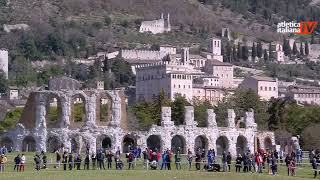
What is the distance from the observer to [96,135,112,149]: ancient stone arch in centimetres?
8262

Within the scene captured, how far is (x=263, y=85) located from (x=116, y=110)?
11758 cm

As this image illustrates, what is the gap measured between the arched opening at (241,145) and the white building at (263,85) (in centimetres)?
10150

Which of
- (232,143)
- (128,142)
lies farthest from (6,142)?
(232,143)

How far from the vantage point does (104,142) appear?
89562mm

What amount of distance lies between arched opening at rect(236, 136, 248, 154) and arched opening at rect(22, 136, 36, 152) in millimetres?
16835

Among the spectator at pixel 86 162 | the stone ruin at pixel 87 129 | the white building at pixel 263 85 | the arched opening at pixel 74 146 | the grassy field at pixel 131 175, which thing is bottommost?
the grassy field at pixel 131 175

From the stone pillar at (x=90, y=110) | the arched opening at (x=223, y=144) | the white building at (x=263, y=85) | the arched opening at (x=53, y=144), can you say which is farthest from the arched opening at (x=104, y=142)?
the white building at (x=263, y=85)

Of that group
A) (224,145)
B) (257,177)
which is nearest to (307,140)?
(224,145)

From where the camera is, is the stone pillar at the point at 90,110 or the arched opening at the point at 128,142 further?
the arched opening at the point at 128,142

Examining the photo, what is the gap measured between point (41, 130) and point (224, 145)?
646 inches

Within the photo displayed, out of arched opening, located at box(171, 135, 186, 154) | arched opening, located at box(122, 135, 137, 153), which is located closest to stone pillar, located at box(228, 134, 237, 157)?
arched opening, located at box(171, 135, 186, 154)

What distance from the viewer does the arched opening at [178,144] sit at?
8429 centimetres

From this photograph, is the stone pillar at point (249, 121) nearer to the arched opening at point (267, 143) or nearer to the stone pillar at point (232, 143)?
the stone pillar at point (232, 143)

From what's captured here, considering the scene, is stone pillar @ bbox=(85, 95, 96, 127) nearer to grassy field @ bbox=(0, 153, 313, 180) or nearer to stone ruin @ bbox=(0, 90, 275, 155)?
stone ruin @ bbox=(0, 90, 275, 155)
